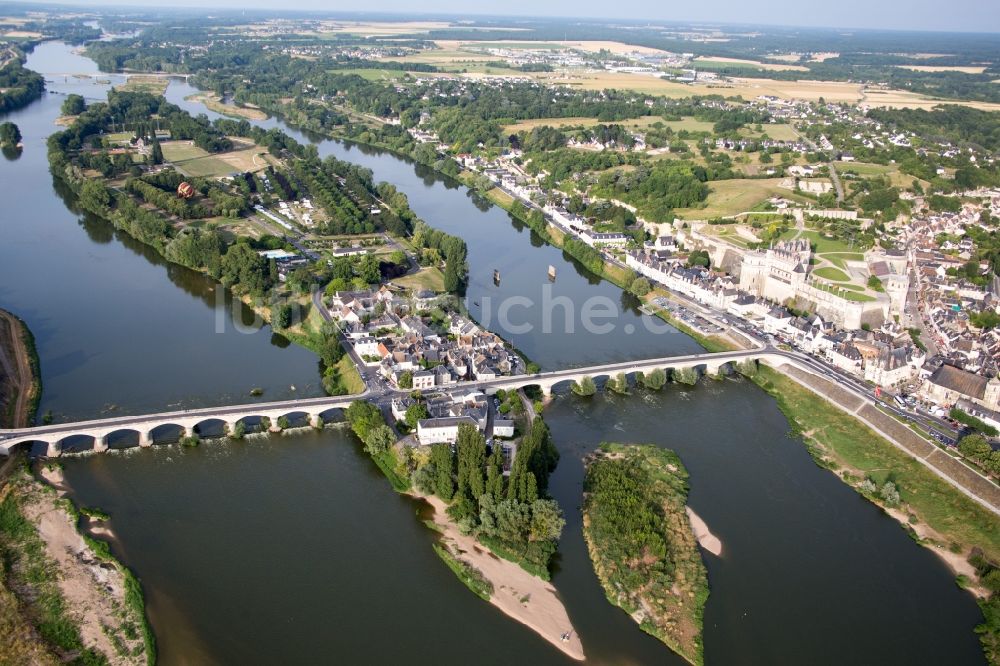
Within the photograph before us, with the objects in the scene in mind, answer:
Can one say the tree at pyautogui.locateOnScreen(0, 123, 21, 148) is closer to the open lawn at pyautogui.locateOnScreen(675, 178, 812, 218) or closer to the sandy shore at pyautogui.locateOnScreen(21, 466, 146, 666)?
the sandy shore at pyautogui.locateOnScreen(21, 466, 146, 666)

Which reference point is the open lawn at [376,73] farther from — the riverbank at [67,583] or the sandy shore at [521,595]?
the sandy shore at [521,595]

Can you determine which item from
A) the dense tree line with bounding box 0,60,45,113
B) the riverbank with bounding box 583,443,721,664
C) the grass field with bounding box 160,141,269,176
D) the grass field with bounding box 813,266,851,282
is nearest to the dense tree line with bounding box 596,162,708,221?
the grass field with bounding box 813,266,851,282

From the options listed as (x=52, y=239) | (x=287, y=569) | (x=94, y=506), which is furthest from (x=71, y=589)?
(x=52, y=239)

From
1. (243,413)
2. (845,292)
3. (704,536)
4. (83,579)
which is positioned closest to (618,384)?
(704,536)

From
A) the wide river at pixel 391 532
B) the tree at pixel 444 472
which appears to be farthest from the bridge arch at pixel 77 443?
the tree at pixel 444 472

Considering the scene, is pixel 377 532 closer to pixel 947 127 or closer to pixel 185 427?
pixel 185 427
